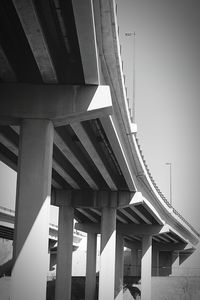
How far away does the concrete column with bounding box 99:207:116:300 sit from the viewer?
3499 cm

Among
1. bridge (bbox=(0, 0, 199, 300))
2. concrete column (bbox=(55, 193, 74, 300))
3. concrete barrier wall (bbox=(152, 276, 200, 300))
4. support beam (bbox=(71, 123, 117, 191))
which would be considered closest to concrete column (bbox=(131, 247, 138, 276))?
concrete barrier wall (bbox=(152, 276, 200, 300))

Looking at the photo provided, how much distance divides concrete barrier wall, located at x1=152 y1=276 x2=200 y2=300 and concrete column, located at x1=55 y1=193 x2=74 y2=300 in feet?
58.9

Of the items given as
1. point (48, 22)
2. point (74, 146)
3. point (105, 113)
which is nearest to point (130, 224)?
point (74, 146)

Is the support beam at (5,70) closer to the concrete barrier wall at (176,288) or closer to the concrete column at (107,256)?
the concrete column at (107,256)

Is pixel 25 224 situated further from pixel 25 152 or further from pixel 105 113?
pixel 105 113

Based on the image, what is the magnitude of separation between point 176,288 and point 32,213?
45.1 metres

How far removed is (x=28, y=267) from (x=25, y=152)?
3.50 meters

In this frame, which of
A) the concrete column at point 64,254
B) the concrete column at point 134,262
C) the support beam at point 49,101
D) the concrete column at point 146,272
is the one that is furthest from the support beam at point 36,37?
the concrete column at point 134,262

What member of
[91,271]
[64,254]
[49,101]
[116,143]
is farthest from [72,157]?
[91,271]

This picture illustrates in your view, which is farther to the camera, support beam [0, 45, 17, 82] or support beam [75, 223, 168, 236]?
support beam [75, 223, 168, 236]

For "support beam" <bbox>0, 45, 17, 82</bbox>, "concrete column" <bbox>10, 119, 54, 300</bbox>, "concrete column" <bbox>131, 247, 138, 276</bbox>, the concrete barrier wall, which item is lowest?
the concrete barrier wall

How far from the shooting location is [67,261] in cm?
3484

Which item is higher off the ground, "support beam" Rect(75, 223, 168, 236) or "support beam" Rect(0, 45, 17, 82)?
"support beam" Rect(0, 45, 17, 82)

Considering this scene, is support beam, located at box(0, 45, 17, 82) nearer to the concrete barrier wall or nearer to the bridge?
the bridge
